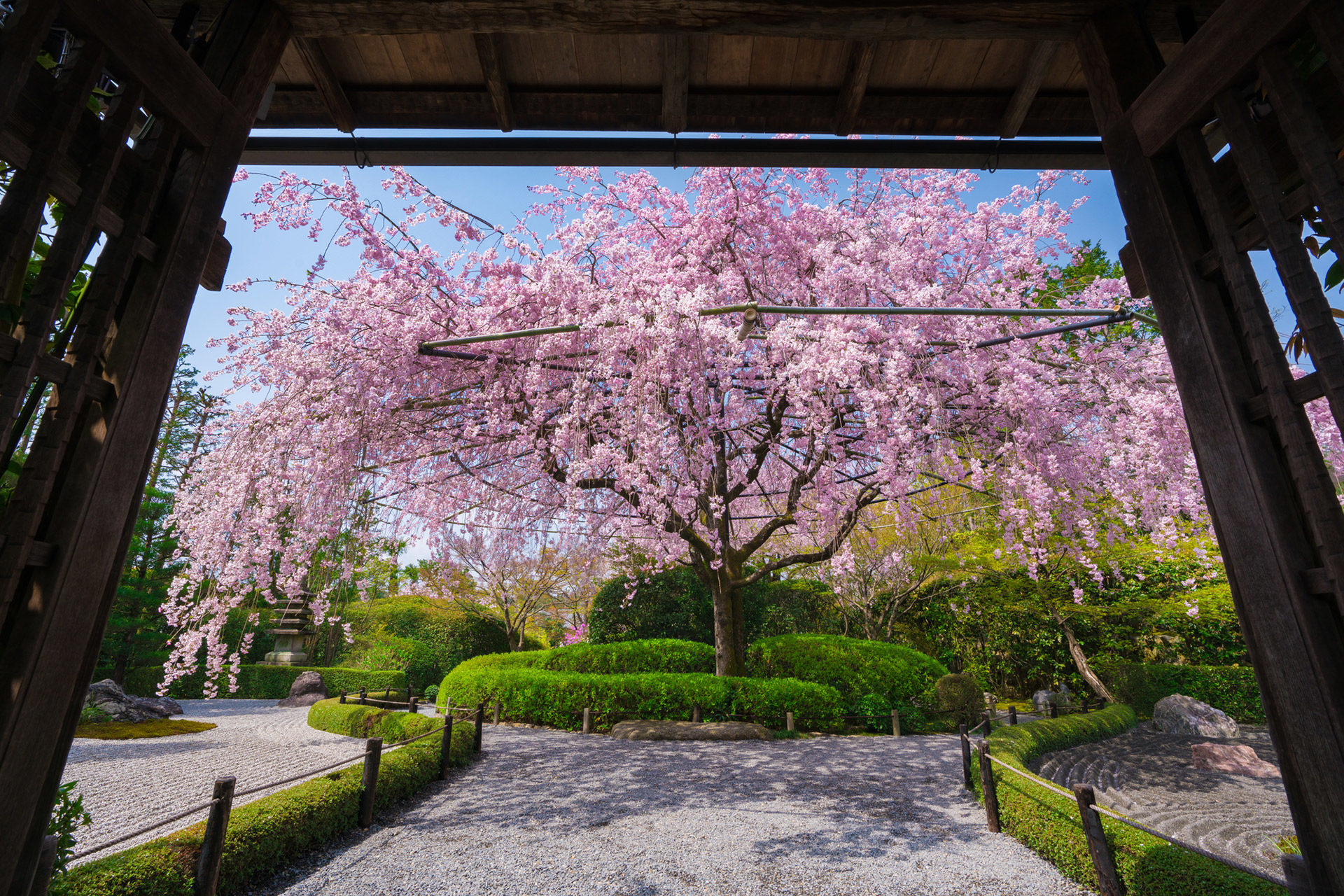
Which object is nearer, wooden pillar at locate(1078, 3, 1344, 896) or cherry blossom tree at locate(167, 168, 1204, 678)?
wooden pillar at locate(1078, 3, 1344, 896)

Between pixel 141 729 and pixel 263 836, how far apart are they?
35.3 ft

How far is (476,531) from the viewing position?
1227cm

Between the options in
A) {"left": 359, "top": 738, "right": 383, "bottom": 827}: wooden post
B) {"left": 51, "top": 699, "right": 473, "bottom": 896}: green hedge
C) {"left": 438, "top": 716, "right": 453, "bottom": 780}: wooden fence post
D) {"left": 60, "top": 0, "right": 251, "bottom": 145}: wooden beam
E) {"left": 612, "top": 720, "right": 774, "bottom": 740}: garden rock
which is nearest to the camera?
{"left": 60, "top": 0, "right": 251, "bottom": 145}: wooden beam

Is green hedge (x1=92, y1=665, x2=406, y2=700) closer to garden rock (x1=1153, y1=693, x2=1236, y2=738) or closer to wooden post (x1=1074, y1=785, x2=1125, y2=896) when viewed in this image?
wooden post (x1=1074, y1=785, x2=1125, y2=896)

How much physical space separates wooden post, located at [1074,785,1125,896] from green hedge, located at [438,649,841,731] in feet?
22.6

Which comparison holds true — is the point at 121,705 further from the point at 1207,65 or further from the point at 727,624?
the point at 1207,65

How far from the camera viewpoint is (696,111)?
9.41ft

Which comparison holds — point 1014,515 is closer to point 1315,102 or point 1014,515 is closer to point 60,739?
point 1315,102

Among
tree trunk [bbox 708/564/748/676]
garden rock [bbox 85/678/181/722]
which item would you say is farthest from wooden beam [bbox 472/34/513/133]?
garden rock [bbox 85/678/181/722]

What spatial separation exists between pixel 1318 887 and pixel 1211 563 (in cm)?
1210

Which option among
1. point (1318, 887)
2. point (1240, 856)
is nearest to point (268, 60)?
point (1318, 887)

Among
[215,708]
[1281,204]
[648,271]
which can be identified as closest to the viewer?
[1281,204]

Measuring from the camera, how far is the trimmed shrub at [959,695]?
41.5ft

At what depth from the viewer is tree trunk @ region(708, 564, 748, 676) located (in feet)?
33.1
